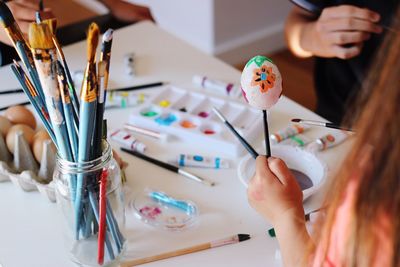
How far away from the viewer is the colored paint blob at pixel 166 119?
993 mm

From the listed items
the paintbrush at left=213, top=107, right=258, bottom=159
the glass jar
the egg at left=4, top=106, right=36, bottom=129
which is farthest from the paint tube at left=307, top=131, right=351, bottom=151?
the egg at left=4, top=106, right=36, bottom=129

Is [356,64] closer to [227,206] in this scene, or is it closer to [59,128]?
[227,206]

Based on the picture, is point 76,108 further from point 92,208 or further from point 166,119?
point 166,119

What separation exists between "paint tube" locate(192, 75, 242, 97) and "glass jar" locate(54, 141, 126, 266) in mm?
366

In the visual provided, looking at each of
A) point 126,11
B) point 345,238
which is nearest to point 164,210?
point 345,238

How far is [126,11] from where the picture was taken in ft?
4.42

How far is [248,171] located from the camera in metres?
0.87

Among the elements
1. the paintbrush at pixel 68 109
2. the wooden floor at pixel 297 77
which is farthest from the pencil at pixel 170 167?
the wooden floor at pixel 297 77

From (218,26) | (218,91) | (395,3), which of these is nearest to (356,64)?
(395,3)

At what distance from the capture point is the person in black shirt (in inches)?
44.6

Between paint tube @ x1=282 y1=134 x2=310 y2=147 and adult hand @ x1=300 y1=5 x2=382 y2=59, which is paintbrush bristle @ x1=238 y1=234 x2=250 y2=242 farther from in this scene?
adult hand @ x1=300 y1=5 x2=382 y2=59

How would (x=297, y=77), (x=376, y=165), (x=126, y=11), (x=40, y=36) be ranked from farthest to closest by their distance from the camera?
(x=297, y=77), (x=126, y=11), (x=40, y=36), (x=376, y=165)

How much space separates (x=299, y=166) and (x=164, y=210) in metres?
0.20

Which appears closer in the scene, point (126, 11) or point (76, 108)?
point (76, 108)
